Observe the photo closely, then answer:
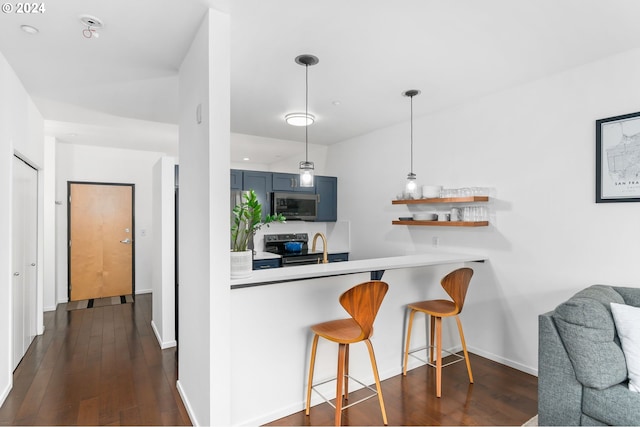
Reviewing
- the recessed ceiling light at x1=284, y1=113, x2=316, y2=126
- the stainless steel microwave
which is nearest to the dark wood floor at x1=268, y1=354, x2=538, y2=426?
the recessed ceiling light at x1=284, y1=113, x2=316, y2=126

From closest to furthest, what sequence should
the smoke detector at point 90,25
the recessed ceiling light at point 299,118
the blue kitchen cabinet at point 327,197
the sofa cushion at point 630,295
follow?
the smoke detector at point 90,25 < the sofa cushion at point 630,295 < the recessed ceiling light at point 299,118 < the blue kitchen cabinet at point 327,197

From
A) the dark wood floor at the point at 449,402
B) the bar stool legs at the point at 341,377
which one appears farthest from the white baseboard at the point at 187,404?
the bar stool legs at the point at 341,377

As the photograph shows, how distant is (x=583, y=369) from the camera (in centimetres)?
193

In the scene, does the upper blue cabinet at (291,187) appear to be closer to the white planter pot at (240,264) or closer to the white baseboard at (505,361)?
the white baseboard at (505,361)

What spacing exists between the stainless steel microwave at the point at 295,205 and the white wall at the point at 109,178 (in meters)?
2.54

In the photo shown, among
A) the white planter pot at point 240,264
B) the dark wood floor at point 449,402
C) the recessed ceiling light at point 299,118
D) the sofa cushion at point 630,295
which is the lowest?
the dark wood floor at point 449,402

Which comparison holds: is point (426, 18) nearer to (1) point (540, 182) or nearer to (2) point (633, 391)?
(1) point (540, 182)

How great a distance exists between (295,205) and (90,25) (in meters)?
3.53

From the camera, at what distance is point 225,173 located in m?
2.01

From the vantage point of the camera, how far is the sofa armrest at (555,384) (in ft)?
6.51

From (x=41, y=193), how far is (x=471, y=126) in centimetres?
488

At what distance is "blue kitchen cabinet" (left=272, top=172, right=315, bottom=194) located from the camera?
532 cm

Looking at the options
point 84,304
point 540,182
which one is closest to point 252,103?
point 540,182

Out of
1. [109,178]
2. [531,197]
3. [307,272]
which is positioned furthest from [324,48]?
[109,178]
